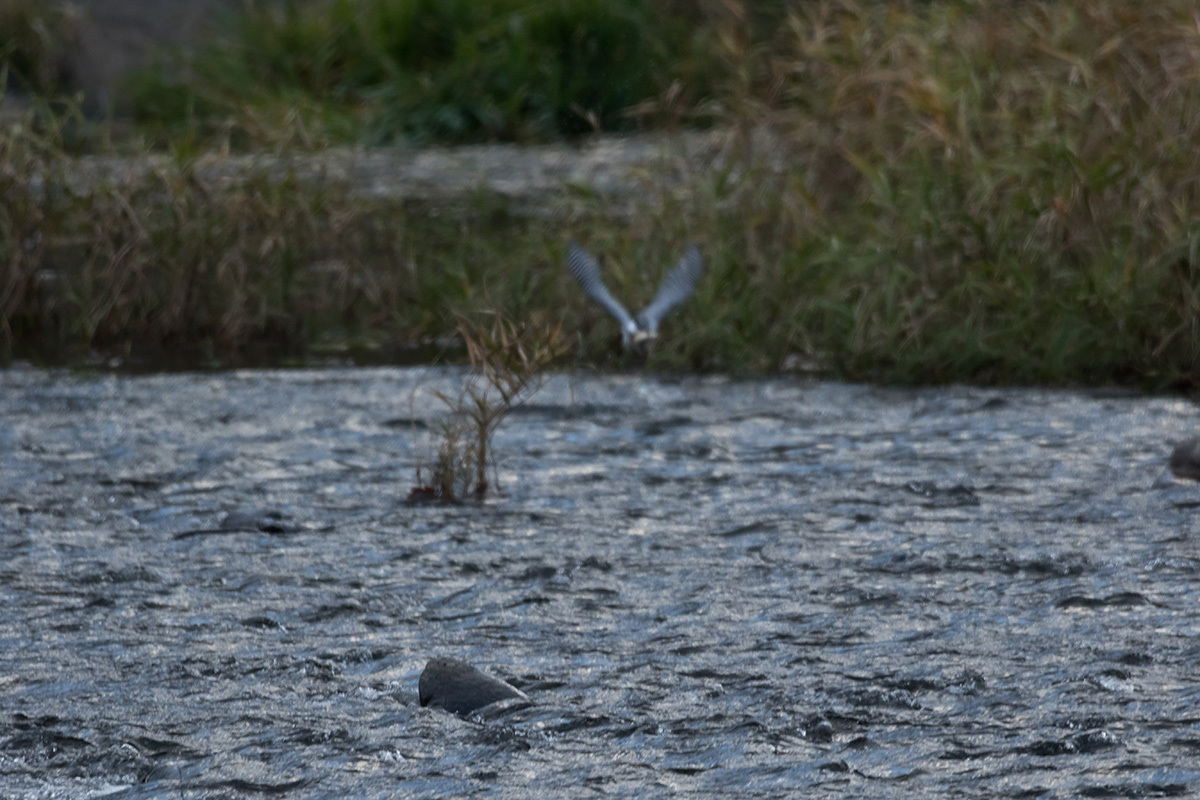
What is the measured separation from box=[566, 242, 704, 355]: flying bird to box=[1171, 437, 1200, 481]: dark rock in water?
1749mm

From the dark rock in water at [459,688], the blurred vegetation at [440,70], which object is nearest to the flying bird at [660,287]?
the dark rock in water at [459,688]

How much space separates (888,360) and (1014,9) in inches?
82.7

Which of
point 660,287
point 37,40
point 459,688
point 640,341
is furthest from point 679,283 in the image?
point 37,40

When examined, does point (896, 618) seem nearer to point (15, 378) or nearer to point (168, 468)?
point (168, 468)

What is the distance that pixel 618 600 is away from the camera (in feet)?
11.8

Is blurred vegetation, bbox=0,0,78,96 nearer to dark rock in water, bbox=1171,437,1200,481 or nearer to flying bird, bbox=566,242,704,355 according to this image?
flying bird, bbox=566,242,704,355

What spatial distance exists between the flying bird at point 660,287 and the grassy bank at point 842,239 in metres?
0.25

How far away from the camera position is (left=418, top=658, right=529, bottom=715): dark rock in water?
2.92 metres

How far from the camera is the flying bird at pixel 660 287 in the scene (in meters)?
5.77

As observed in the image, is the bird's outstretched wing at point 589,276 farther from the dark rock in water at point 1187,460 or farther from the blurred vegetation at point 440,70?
the blurred vegetation at point 440,70

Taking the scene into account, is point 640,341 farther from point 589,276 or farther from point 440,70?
point 440,70

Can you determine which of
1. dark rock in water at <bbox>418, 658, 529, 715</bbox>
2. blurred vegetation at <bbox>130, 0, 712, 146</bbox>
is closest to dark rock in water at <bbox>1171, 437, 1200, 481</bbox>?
dark rock in water at <bbox>418, 658, 529, 715</bbox>

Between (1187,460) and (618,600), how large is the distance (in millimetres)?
1774

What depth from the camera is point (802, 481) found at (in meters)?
4.64
